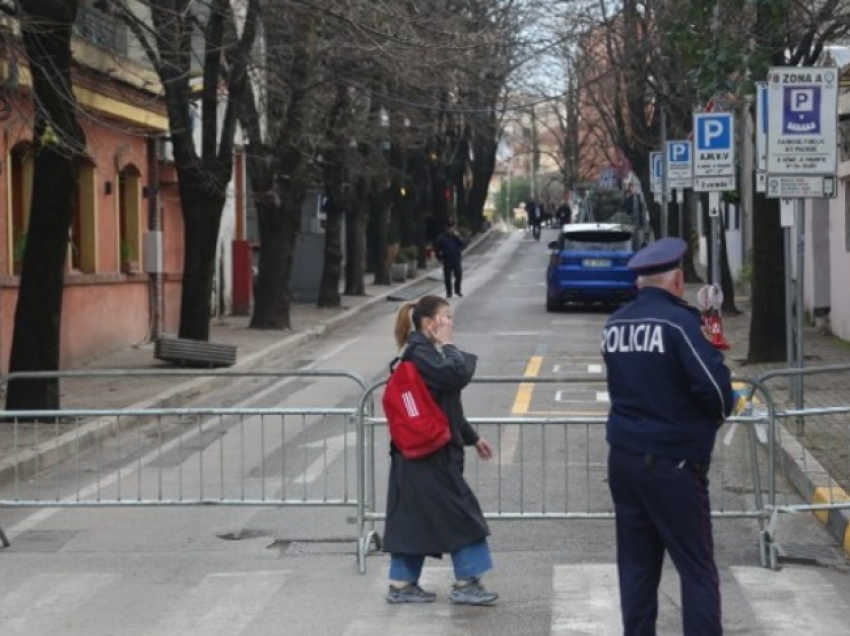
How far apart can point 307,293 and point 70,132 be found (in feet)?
86.2

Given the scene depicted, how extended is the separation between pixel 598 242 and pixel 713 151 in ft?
42.9

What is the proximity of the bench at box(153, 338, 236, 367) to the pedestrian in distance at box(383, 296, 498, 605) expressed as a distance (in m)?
13.3

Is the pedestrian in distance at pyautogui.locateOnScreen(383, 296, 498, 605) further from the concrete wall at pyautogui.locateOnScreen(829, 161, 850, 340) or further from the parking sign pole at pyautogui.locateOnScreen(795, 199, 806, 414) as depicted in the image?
the concrete wall at pyautogui.locateOnScreen(829, 161, 850, 340)

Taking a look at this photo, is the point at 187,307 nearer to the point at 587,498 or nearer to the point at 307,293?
the point at 587,498

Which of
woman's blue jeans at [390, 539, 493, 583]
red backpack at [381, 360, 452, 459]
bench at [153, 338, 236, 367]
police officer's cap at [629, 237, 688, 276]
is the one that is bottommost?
woman's blue jeans at [390, 539, 493, 583]

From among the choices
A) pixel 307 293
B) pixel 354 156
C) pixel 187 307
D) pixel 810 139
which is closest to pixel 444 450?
pixel 810 139

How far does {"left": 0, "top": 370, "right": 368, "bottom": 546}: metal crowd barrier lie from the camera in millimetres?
10828

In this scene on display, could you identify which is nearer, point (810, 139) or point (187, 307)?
point (810, 139)

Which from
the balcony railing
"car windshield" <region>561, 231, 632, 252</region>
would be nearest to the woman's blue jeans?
the balcony railing

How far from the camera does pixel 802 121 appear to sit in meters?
13.8

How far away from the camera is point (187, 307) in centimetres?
2380

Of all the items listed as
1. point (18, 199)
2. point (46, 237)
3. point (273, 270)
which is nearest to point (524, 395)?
point (46, 237)

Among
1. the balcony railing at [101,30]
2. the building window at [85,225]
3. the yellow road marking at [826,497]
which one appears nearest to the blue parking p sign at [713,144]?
the balcony railing at [101,30]

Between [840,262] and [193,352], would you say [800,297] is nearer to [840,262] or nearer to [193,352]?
[193,352]
